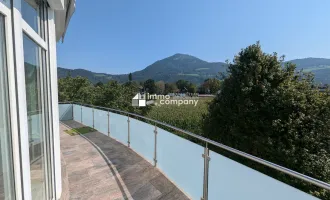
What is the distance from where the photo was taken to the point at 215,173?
2307 mm

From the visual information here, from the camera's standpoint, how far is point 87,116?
293 inches

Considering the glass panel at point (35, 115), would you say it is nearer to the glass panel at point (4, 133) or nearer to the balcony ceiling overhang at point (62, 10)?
the glass panel at point (4, 133)

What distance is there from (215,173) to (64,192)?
75.6 inches

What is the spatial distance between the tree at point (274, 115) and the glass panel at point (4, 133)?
11.3 meters

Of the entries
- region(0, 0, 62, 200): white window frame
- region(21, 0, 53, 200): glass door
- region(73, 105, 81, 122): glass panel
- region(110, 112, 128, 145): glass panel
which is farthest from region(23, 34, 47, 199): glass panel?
region(73, 105, 81, 122): glass panel

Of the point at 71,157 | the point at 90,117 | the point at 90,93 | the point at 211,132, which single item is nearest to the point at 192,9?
the point at 90,93

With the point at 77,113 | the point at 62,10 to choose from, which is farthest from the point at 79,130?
the point at 62,10

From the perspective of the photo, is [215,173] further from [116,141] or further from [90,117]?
[90,117]

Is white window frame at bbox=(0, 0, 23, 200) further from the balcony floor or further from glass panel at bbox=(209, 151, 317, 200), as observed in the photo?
glass panel at bbox=(209, 151, 317, 200)

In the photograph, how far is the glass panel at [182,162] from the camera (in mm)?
2650

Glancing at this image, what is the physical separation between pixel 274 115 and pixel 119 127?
895 centimetres

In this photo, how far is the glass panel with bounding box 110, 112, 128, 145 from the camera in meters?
5.04

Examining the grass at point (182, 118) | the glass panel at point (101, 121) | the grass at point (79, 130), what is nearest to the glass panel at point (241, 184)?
the glass panel at point (101, 121)

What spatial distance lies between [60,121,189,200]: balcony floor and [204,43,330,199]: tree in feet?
28.6
